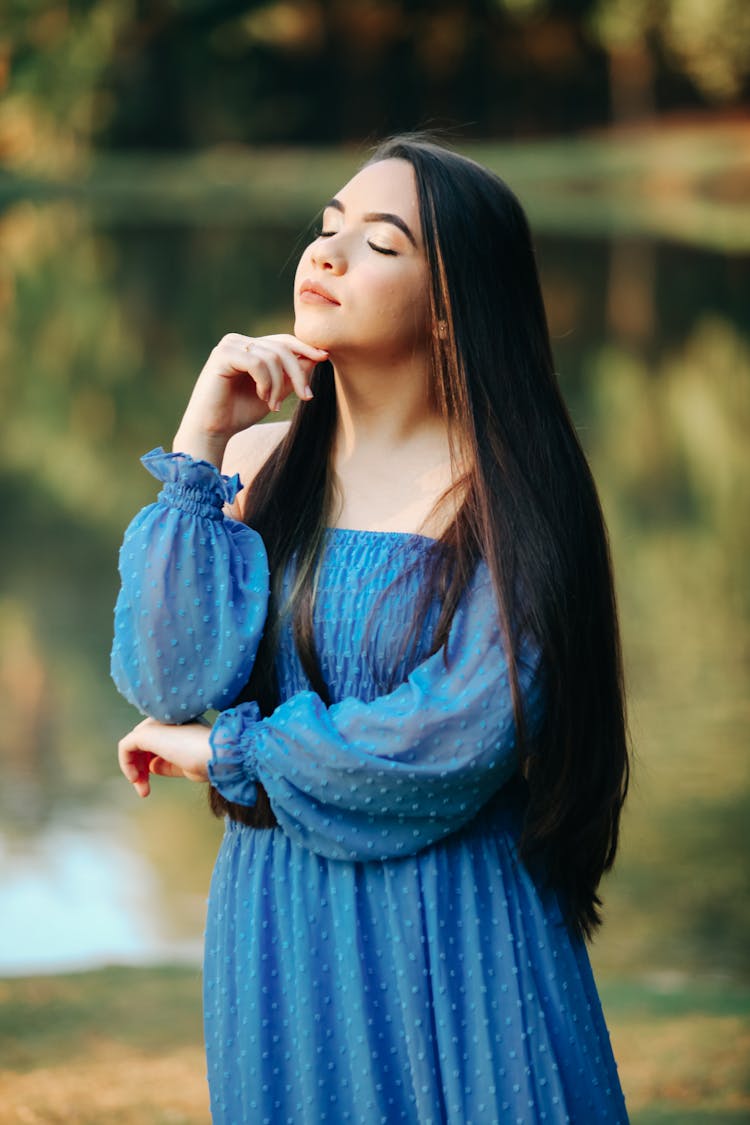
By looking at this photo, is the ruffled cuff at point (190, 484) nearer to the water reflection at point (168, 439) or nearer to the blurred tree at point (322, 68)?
the water reflection at point (168, 439)

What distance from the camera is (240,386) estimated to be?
1205mm

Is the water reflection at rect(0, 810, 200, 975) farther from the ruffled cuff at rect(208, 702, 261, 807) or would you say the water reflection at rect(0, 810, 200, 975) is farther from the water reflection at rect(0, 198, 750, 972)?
the ruffled cuff at rect(208, 702, 261, 807)

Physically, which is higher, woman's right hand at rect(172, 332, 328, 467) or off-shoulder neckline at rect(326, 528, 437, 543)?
woman's right hand at rect(172, 332, 328, 467)

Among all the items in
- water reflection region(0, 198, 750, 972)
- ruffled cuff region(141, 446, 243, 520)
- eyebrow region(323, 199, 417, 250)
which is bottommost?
ruffled cuff region(141, 446, 243, 520)

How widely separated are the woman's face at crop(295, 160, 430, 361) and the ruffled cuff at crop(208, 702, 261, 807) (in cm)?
28

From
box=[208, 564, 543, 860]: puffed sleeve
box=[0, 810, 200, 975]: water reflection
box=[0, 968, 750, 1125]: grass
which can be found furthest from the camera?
box=[0, 810, 200, 975]: water reflection

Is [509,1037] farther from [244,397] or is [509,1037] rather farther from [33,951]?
[33,951]

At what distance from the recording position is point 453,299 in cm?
116

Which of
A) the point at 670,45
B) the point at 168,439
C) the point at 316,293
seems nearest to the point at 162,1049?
the point at 316,293

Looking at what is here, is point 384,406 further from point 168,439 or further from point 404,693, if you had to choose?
point 168,439

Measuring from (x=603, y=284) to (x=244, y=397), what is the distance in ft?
15.9

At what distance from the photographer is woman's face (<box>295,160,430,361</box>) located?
115 centimetres

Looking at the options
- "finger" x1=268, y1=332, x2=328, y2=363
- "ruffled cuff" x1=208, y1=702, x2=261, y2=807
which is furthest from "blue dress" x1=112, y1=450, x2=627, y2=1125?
"finger" x1=268, y1=332, x2=328, y2=363

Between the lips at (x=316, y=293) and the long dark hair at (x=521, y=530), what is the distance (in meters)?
0.07
